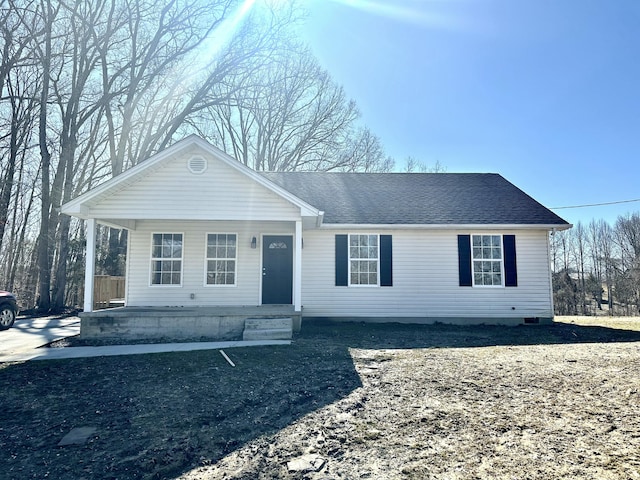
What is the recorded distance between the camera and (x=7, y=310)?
10.4 m

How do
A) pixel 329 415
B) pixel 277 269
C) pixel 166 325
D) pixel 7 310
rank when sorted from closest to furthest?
pixel 329 415, pixel 166 325, pixel 7 310, pixel 277 269

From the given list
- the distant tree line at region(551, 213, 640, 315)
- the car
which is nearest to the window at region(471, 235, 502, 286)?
the car

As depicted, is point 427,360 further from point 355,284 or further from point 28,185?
point 28,185

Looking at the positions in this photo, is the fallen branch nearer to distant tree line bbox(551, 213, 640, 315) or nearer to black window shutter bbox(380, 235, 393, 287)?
black window shutter bbox(380, 235, 393, 287)

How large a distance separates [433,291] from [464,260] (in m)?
1.27

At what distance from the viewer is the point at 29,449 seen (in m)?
3.39

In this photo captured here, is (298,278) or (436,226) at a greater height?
(436,226)

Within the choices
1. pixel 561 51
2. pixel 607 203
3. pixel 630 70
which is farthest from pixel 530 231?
pixel 607 203

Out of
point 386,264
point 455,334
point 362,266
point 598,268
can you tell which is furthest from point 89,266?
point 598,268

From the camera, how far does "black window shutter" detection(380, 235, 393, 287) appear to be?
10.6m

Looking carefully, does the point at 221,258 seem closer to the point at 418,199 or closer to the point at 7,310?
the point at 7,310

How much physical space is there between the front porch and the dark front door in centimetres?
212

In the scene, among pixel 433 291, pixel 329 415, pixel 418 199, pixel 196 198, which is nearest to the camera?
pixel 329 415

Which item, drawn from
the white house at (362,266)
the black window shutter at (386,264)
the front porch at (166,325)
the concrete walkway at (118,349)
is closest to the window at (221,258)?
the white house at (362,266)
